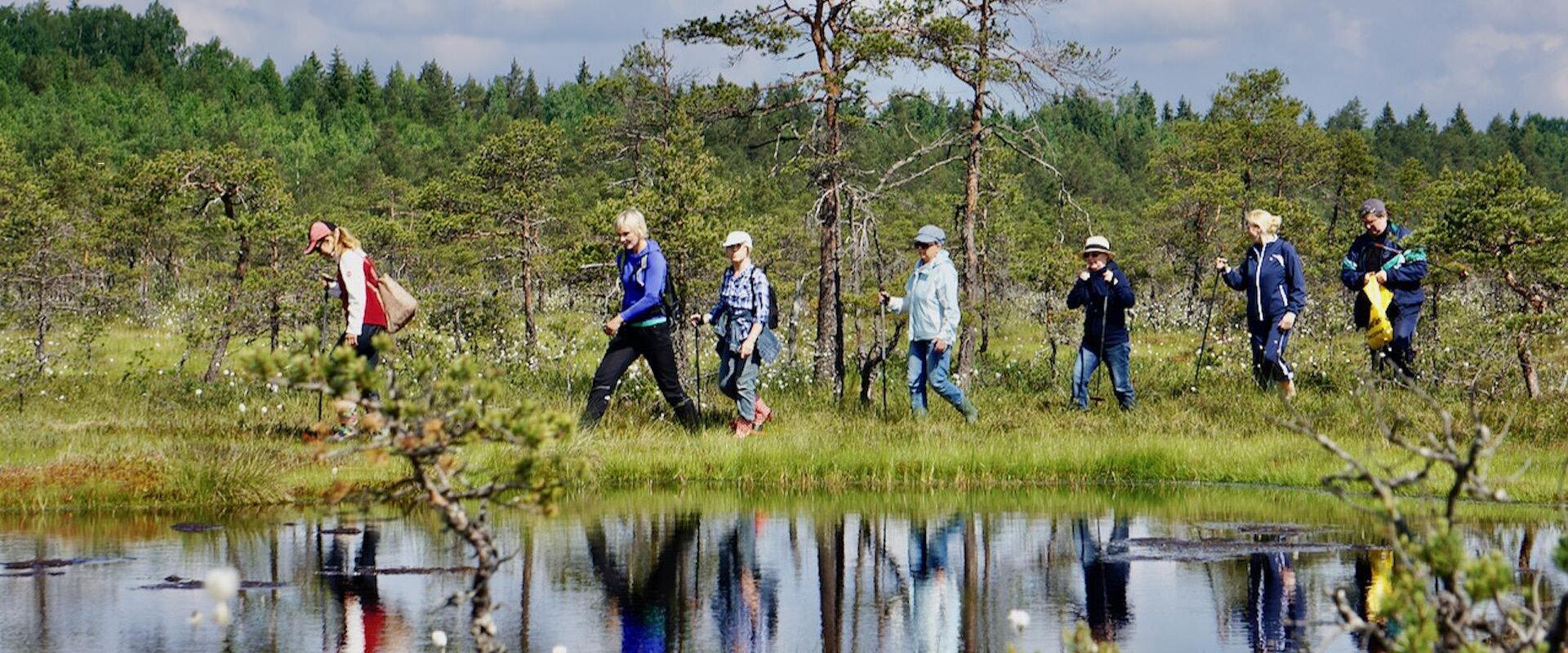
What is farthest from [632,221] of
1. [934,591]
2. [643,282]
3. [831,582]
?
[934,591]

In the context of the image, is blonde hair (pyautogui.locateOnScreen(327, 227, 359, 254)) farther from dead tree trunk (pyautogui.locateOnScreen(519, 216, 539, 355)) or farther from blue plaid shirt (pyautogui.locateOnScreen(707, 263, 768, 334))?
dead tree trunk (pyautogui.locateOnScreen(519, 216, 539, 355))

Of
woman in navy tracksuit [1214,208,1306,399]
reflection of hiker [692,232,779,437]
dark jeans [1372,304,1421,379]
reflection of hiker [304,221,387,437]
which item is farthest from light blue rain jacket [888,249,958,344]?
reflection of hiker [304,221,387,437]

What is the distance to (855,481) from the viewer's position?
13.9 m

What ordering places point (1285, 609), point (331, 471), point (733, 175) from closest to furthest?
point (1285, 609) → point (331, 471) → point (733, 175)

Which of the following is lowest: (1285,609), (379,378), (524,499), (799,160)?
(1285,609)

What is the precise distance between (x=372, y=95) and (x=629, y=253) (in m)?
146

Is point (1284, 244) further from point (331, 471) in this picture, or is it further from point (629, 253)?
point (331, 471)

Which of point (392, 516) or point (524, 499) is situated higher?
point (524, 499)

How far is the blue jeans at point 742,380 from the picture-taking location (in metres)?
15.2

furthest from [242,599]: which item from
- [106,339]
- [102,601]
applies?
[106,339]

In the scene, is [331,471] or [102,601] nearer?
[102,601]

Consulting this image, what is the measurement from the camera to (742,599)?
8.43m

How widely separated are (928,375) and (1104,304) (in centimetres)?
192

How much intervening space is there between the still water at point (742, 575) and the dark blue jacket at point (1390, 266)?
454 cm
